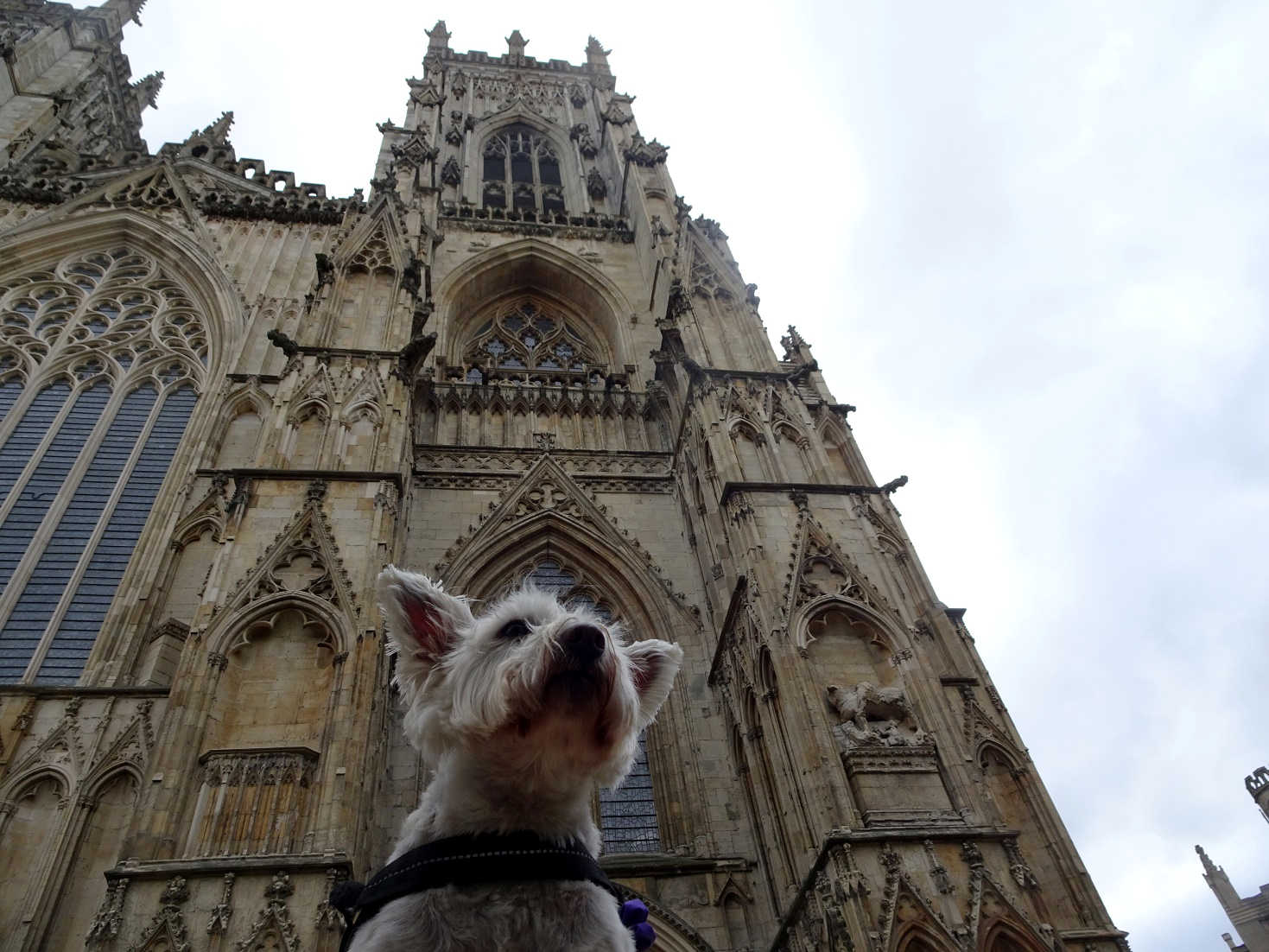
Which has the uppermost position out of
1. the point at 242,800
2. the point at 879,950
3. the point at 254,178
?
the point at 254,178

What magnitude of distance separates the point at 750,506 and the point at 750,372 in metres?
2.76

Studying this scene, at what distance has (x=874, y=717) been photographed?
711 centimetres

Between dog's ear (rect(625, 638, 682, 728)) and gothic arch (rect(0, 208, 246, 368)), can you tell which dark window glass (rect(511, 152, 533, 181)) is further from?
dog's ear (rect(625, 638, 682, 728))

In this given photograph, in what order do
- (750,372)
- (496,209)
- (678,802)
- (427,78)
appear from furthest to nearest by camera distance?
(427,78) < (496,209) < (750,372) < (678,802)

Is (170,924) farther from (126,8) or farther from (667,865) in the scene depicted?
(126,8)

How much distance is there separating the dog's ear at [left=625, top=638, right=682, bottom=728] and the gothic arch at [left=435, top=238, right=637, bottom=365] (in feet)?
39.4

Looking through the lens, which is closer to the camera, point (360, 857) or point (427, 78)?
point (360, 857)

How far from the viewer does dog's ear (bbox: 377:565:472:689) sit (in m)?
2.47

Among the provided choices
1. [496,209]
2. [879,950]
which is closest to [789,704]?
[879,950]

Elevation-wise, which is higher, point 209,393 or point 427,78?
point 427,78

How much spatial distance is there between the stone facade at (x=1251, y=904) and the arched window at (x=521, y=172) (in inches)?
1390

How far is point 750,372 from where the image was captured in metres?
10.9

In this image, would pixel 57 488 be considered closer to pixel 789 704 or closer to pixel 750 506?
pixel 750 506

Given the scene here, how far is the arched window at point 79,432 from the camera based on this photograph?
9.79 m
